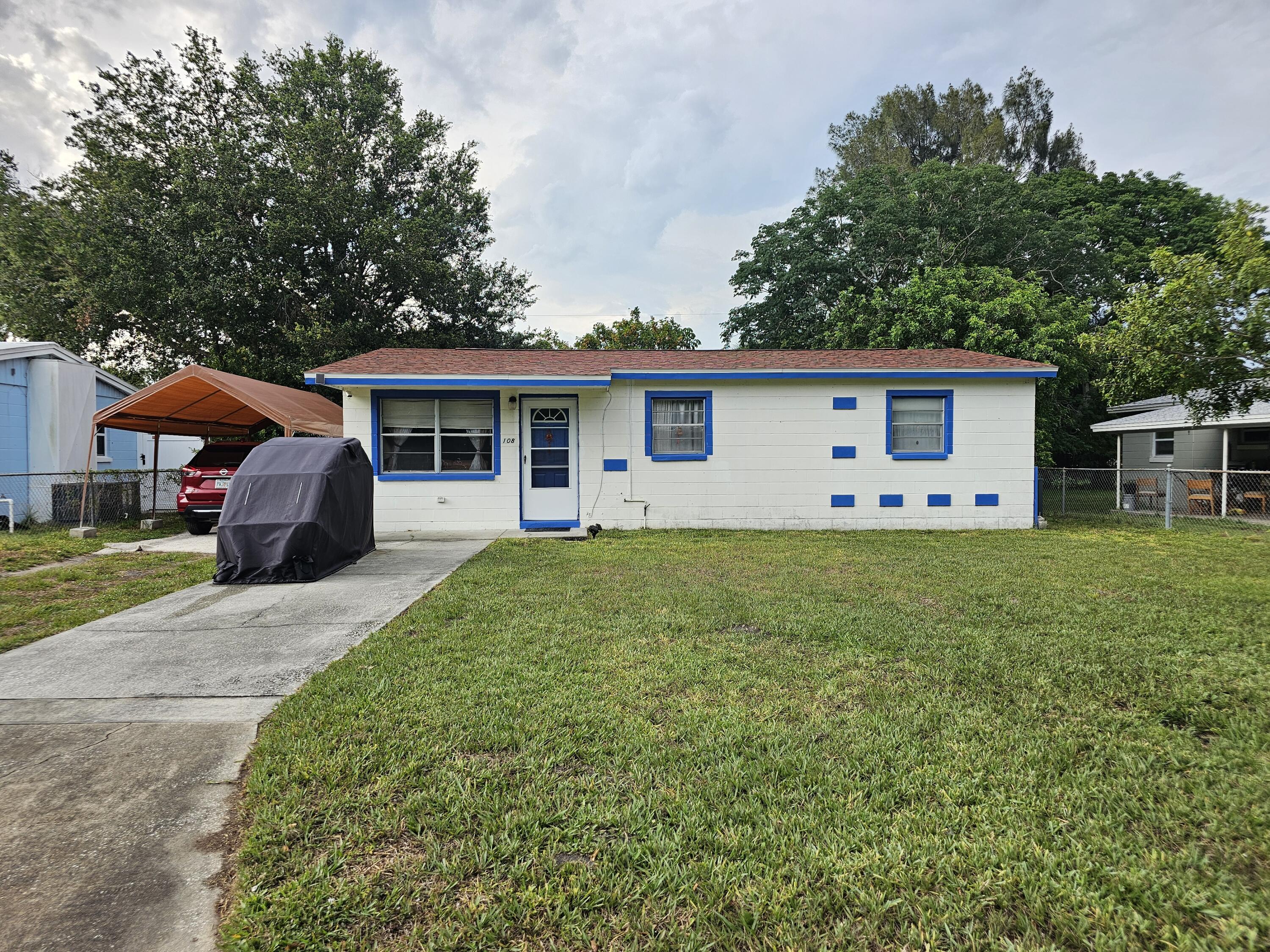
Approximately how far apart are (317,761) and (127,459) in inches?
757

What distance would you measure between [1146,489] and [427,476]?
1874 centimetres

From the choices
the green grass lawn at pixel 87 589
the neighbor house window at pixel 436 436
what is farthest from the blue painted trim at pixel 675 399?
the green grass lawn at pixel 87 589

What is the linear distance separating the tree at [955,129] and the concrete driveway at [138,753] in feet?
95.2

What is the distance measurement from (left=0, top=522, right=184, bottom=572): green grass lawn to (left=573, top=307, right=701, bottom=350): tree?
18.5m

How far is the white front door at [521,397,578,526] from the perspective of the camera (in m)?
10.5

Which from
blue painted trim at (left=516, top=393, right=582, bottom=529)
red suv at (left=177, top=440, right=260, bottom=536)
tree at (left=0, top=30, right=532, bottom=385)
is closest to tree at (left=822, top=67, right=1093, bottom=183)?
tree at (left=0, top=30, right=532, bottom=385)

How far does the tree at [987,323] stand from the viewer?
45.8ft

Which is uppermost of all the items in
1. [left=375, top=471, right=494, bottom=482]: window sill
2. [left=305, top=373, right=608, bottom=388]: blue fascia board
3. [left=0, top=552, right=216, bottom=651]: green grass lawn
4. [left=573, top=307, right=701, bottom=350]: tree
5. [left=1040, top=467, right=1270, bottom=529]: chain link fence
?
[left=573, top=307, right=701, bottom=350]: tree

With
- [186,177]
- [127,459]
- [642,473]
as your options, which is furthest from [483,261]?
[642,473]

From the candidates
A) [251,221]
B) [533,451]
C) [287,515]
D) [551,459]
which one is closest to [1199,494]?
[551,459]

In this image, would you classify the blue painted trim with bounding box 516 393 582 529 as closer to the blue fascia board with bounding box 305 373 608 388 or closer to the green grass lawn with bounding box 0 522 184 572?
the blue fascia board with bounding box 305 373 608 388

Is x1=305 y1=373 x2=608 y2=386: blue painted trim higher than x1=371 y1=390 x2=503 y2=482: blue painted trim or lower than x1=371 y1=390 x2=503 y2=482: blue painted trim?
higher

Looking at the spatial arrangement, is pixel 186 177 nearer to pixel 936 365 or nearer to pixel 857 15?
pixel 857 15

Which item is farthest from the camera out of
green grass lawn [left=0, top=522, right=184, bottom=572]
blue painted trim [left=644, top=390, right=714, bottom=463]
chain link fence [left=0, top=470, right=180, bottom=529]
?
chain link fence [left=0, top=470, right=180, bottom=529]
